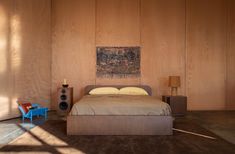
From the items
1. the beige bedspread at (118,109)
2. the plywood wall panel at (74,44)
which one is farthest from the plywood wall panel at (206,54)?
the plywood wall panel at (74,44)

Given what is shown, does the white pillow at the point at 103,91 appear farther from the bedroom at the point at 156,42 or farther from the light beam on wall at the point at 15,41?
the light beam on wall at the point at 15,41

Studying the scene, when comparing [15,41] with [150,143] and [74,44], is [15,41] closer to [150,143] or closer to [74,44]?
[74,44]

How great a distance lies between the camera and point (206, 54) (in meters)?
6.47

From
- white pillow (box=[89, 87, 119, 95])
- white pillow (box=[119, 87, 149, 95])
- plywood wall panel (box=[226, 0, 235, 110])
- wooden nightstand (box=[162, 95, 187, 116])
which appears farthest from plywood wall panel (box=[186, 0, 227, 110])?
white pillow (box=[89, 87, 119, 95])

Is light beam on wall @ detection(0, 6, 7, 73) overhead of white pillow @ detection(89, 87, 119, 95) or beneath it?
overhead

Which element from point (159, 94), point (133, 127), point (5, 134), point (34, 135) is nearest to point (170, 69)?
point (159, 94)

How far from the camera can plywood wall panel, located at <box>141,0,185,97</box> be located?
6.42m

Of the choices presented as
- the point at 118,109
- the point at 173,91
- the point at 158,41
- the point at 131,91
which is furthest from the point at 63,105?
the point at 158,41

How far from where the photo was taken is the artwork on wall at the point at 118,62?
6.37 m

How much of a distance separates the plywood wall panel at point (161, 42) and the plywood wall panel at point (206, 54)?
30 centimetres

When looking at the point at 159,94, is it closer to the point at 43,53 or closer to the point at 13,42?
the point at 43,53

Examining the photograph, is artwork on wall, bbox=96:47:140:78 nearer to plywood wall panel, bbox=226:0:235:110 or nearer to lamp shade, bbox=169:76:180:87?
lamp shade, bbox=169:76:180:87

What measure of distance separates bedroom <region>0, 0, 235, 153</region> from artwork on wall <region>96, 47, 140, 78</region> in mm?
143

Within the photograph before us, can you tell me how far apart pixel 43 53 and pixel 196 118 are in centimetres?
476
